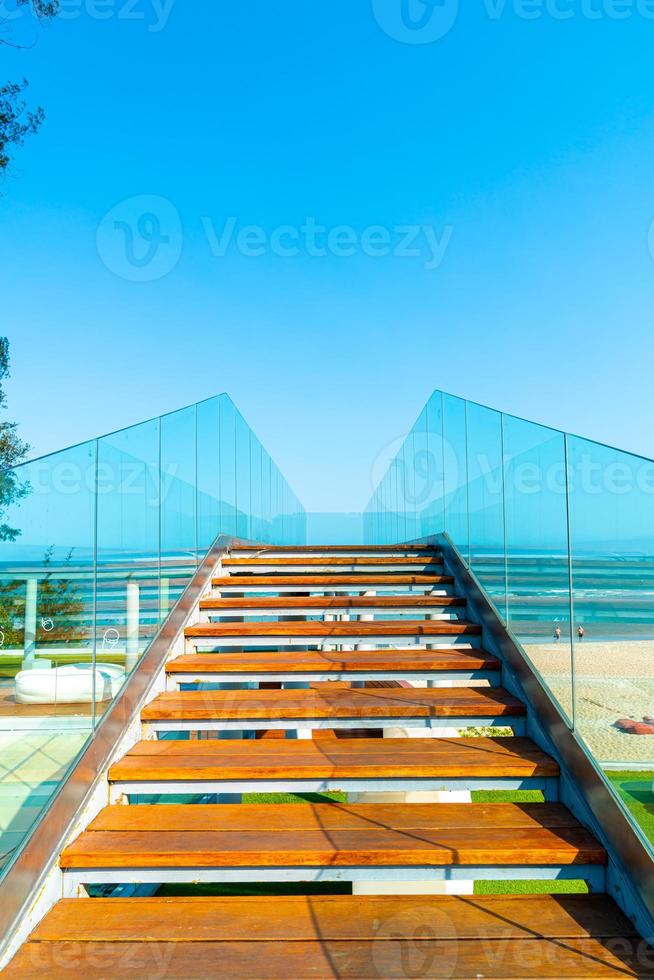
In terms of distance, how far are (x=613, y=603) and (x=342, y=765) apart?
1.06 m

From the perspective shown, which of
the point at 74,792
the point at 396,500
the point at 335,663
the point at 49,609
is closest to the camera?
the point at 49,609

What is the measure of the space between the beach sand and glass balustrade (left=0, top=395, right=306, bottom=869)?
5.41 ft

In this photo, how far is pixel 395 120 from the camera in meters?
9.89

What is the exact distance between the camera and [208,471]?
15.6ft

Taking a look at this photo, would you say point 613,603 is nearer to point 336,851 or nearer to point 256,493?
point 336,851

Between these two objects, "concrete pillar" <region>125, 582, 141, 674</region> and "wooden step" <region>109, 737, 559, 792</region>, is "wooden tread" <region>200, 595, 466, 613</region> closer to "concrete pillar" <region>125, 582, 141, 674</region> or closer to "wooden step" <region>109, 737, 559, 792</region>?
"concrete pillar" <region>125, 582, 141, 674</region>

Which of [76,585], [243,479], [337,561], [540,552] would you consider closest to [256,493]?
[243,479]

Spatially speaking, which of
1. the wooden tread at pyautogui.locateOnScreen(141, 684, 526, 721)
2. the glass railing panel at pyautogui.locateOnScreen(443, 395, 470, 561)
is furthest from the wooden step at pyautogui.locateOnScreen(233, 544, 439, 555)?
the wooden tread at pyautogui.locateOnScreen(141, 684, 526, 721)

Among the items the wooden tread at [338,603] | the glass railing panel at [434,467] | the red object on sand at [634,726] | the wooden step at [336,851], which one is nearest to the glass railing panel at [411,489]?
the glass railing panel at [434,467]

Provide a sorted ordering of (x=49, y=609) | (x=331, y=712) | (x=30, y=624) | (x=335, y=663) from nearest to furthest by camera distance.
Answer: (x=30, y=624)
(x=49, y=609)
(x=331, y=712)
(x=335, y=663)

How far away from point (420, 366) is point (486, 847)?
52.0 ft

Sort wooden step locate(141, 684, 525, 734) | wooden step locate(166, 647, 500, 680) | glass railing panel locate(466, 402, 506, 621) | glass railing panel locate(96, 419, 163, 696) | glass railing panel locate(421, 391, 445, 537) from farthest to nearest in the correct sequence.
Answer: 1. glass railing panel locate(421, 391, 445, 537)
2. glass railing panel locate(466, 402, 506, 621)
3. wooden step locate(166, 647, 500, 680)
4. wooden step locate(141, 684, 525, 734)
5. glass railing panel locate(96, 419, 163, 696)

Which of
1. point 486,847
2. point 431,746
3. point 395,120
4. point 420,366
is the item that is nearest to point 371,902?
point 486,847

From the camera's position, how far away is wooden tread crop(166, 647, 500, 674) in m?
3.11
